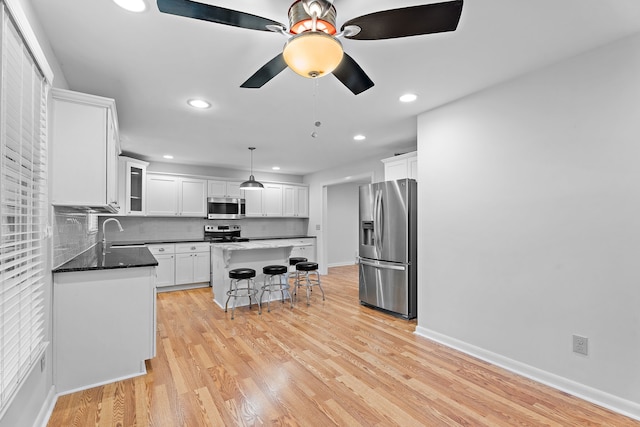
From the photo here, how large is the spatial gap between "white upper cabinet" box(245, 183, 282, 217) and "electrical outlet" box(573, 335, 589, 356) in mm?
5676

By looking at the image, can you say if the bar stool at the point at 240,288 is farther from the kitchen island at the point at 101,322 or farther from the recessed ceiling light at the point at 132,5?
the recessed ceiling light at the point at 132,5

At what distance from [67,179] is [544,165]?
3.55 m

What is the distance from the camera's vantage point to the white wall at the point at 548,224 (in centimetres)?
201

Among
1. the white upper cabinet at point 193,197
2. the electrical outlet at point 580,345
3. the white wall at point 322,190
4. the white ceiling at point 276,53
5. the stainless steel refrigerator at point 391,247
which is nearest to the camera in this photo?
the white ceiling at point 276,53

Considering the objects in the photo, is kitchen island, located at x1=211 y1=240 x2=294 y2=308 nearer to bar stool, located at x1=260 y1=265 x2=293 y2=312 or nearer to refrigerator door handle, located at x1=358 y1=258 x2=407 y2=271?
bar stool, located at x1=260 y1=265 x2=293 y2=312

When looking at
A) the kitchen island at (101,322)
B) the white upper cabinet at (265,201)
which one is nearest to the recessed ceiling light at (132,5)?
the kitchen island at (101,322)

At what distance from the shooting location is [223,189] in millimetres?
6340

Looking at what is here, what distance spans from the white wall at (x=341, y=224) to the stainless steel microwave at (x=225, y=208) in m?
2.45

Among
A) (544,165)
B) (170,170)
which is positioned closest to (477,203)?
(544,165)

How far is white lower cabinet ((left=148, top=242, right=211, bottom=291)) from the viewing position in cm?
534

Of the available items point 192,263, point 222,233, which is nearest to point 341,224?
point 222,233

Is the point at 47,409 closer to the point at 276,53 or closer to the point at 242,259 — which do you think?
the point at 242,259

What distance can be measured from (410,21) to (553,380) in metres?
2.64

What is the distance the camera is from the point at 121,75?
8.13 feet
